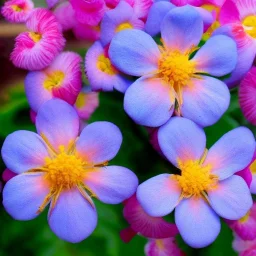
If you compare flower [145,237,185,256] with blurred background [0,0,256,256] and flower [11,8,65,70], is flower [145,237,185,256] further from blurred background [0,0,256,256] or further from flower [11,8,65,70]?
flower [11,8,65,70]

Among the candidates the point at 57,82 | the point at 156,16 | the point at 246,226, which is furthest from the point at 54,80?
the point at 246,226

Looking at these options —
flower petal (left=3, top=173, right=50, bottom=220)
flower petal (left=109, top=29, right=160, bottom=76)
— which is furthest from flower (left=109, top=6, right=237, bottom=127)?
flower petal (left=3, top=173, right=50, bottom=220)

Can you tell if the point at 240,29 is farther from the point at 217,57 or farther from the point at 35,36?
the point at 35,36

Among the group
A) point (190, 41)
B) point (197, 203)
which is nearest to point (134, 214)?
point (197, 203)

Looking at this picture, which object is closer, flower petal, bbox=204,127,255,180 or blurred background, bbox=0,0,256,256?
flower petal, bbox=204,127,255,180

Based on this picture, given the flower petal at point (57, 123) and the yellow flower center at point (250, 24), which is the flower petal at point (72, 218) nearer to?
the flower petal at point (57, 123)

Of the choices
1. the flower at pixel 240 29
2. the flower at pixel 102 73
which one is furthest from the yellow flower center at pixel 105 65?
the flower at pixel 240 29

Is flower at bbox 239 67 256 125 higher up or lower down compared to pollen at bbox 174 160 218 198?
higher up
